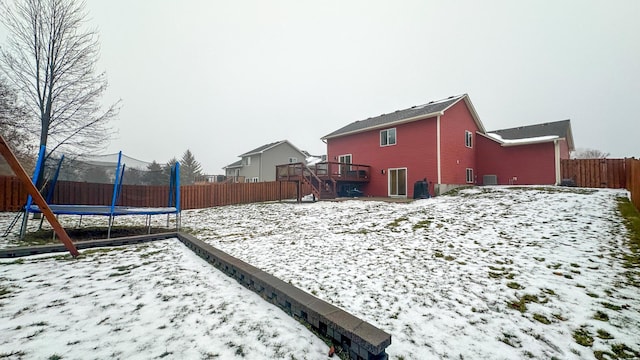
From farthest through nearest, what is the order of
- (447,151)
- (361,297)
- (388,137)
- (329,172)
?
1. (388,137)
2. (329,172)
3. (447,151)
4. (361,297)

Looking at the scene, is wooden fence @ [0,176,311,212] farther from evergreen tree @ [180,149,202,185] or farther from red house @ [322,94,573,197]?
evergreen tree @ [180,149,202,185]

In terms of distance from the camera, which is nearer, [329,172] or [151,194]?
→ [151,194]

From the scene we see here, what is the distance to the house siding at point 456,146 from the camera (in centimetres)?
1327

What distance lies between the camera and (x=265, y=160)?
26656 millimetres

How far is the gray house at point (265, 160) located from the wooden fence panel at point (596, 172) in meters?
22.9

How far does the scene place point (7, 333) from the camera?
183 centimetres

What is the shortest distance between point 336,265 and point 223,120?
2159 inches

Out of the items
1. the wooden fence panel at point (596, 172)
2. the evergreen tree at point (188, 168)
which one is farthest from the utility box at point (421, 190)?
the evergreen tree at point (188, 168)

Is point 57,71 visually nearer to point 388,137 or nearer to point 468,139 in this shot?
point 388,137

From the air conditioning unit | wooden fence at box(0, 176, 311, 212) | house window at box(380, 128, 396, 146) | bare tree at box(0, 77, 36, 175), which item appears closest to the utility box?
house window at box(380, 128, 396, 146)

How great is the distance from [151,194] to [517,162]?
23.8 m

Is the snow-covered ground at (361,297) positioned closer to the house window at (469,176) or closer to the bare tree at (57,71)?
the bare tree at (57,71)

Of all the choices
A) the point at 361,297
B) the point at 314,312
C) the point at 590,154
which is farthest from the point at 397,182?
the point at 590,154

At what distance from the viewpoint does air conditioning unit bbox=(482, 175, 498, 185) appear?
15633 millimetres
